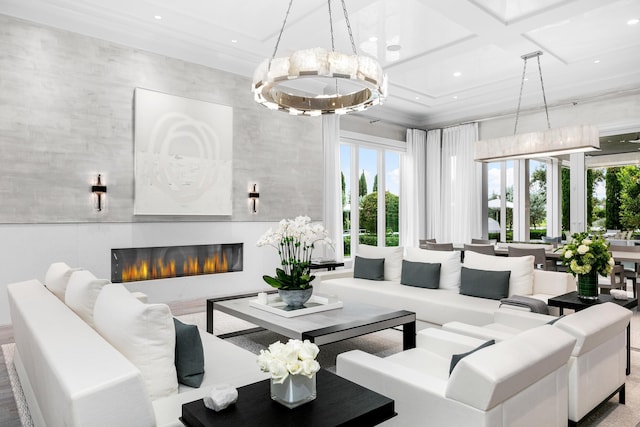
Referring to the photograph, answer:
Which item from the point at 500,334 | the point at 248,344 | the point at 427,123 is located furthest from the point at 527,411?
the point at 427,123

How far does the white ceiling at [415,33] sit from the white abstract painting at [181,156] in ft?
2.30

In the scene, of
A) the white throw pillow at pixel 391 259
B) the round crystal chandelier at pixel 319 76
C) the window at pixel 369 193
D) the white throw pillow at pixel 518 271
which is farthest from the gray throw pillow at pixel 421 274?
the window at pixel 369 193

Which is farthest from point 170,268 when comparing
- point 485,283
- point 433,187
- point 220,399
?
point 433,187

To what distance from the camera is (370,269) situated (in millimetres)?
5203

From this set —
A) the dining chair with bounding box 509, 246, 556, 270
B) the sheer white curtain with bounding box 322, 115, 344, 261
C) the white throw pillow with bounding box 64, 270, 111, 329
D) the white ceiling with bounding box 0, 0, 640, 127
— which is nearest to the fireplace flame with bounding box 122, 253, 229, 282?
the sheer white curtain with bounding box 322, 115, 344, 261

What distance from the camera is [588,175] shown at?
7.29m

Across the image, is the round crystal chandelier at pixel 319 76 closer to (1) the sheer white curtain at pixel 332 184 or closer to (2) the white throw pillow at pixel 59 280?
(2) the white throw pillow at pixel 59 280

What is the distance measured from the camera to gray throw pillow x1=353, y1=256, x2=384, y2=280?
5.17 metres

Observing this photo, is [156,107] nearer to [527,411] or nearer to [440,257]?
[440,257]

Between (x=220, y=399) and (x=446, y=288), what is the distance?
354cm

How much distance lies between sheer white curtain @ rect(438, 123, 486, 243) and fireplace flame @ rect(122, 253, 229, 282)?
16.2 feet

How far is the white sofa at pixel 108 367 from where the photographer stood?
53.7 inches

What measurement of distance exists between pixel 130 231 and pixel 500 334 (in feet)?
14.2

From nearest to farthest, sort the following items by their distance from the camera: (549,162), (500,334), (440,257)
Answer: (500,334) → (440,257) → (549,162)
